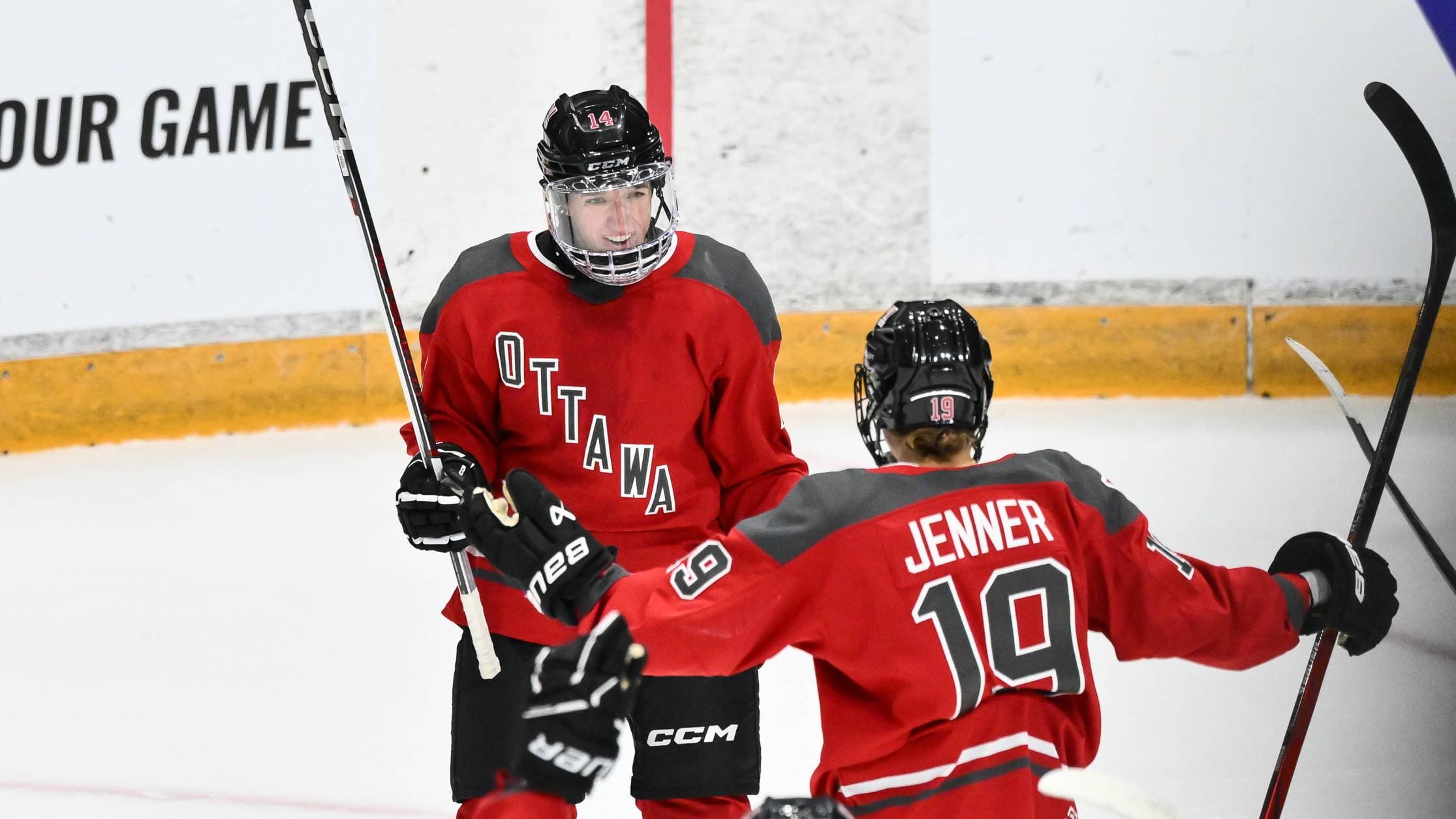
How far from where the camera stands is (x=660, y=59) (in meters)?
4.54

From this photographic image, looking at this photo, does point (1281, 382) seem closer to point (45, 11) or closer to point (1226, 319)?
point (1226, 319)

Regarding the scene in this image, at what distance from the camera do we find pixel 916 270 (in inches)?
183

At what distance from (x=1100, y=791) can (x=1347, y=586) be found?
558mm

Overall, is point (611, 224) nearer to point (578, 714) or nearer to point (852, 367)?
point (578, 714)

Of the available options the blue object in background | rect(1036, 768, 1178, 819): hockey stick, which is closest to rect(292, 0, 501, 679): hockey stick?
rect(1036, 768, 1178, 819): hockey stick

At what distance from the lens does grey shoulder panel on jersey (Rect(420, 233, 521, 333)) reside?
215 cm

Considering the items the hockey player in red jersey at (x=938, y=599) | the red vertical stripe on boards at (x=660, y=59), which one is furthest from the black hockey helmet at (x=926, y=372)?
the red vertical stripe on boards at (x=660, y=59)

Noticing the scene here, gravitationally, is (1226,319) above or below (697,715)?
above

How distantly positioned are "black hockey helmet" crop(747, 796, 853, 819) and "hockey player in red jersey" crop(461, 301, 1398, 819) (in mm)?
73

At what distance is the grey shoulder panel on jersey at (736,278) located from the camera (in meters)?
2.18

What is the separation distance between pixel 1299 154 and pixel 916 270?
1.12 metres

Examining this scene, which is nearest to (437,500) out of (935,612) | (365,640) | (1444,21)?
(935,612)

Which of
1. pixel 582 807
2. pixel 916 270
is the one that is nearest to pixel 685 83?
pixel 916 270

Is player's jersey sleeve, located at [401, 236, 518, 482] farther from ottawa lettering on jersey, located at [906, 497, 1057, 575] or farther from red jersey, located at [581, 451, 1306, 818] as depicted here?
ottawa lettering on jersey, located at [906, 497, 1057, 575]
